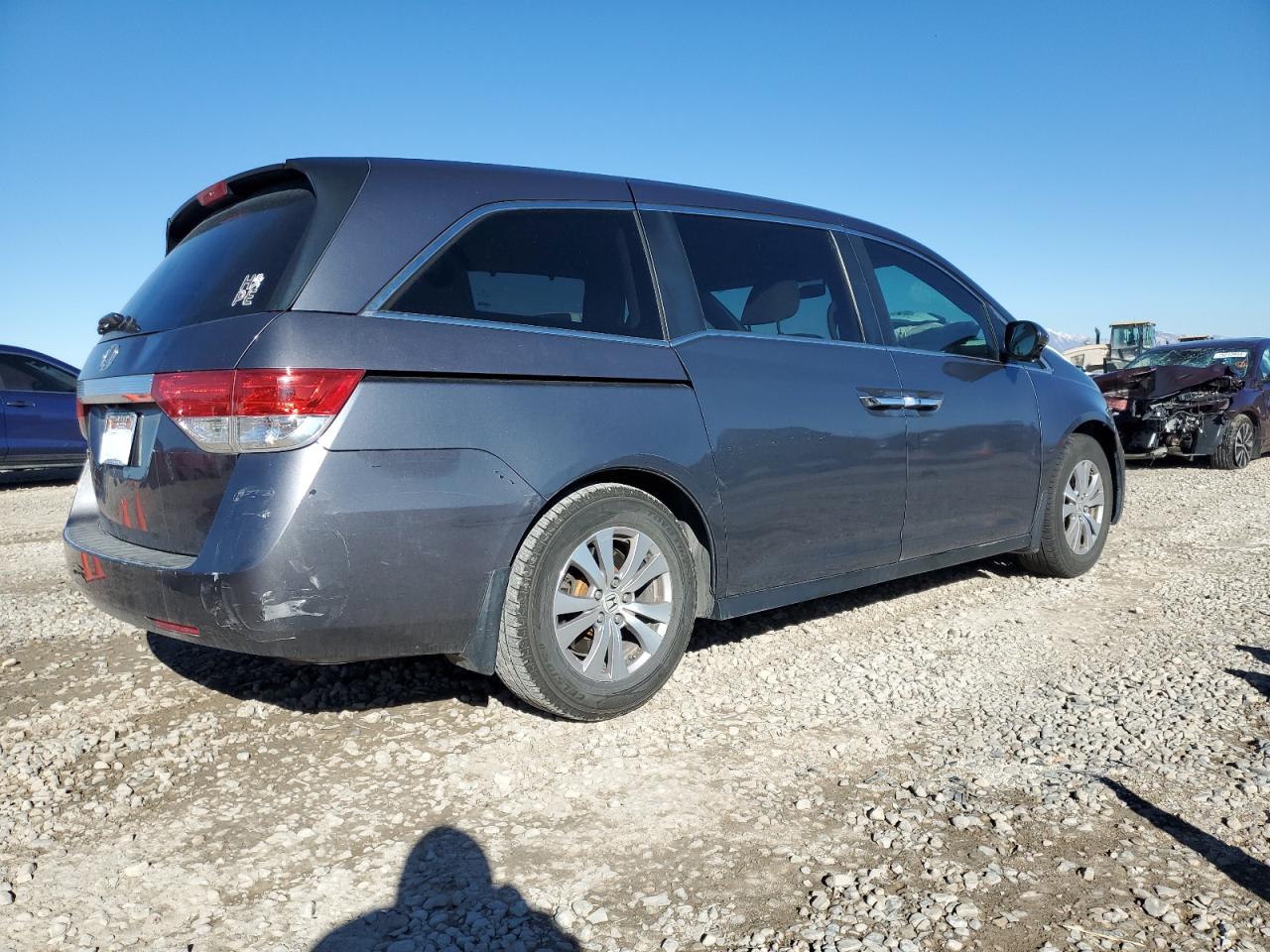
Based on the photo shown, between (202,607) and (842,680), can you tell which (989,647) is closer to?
(842,680)

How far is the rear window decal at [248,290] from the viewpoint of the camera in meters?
2.79

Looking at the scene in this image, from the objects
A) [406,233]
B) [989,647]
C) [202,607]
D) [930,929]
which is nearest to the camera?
A: [930,929]

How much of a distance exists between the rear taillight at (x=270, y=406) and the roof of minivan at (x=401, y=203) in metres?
0.22

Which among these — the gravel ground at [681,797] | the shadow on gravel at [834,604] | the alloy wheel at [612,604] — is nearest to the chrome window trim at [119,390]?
the gravel ground at [681,797]

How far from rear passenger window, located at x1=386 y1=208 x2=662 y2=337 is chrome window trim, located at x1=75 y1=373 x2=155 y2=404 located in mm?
815

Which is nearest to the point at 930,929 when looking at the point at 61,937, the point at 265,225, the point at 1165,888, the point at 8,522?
the point at 1165,888

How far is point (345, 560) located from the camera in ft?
8.57

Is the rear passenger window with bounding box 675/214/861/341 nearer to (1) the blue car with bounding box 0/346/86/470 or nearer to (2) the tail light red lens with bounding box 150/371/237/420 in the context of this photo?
(2) the tail light red lens with bounding box 150/371/237/420

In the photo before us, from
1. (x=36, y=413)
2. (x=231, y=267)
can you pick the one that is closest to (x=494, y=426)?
(x=231, y=267)

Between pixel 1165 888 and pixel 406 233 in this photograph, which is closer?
pixel 1165 888

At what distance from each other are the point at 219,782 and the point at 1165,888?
2507 mm

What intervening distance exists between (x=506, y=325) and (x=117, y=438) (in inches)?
51.9

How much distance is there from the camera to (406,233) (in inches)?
112

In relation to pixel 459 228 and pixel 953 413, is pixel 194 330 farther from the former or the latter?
pixel 953 413
